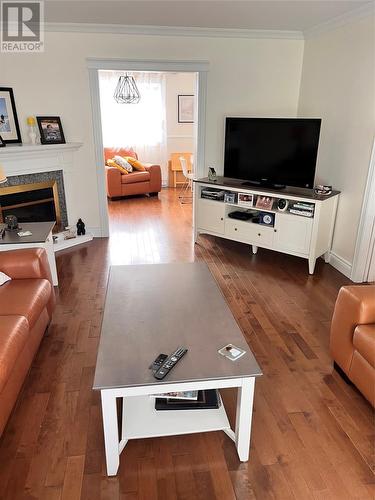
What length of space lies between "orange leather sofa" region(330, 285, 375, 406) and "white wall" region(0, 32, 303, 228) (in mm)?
3069

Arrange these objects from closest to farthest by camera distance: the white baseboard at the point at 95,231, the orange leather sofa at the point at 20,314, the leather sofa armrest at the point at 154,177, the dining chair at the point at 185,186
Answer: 1. the orange leather sofa at the point at 20,314
2. the white baseboard at the point at 95,231
3. the dining chair at the point at 185,186
4. the leather sofa armrest at the point at 154,177

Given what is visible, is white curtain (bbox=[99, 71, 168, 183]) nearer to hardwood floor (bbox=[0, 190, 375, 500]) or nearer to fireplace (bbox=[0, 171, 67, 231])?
fireplace (bbox=[0, 171, 67, 231])

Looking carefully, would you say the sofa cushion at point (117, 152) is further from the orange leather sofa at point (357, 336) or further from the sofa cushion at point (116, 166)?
the orange leather sofa at point (357, 336)

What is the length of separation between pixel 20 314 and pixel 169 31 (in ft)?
11.6

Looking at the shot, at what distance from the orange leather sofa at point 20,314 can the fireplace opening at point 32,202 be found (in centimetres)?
177

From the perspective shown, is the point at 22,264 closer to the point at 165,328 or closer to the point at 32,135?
the point at 165,328

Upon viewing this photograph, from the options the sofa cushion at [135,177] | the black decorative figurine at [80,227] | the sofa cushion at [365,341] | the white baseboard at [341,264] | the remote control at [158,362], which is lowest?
the white baseboard at [341,264]

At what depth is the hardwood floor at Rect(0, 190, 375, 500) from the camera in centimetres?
163

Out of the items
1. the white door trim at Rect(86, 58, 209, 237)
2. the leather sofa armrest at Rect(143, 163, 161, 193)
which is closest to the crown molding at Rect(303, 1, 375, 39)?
the white door trim at Rect(86, 58, 209, 237)

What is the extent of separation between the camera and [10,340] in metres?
1.88

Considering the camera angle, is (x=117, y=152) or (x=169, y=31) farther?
(x=117, y=152)

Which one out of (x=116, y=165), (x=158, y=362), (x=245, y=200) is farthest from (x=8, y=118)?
(x=158, y=362)

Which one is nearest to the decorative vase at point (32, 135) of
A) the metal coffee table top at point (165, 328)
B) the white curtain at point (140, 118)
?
the metal coffee table top at point (165, 328)

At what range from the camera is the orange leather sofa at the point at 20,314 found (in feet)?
5.98
